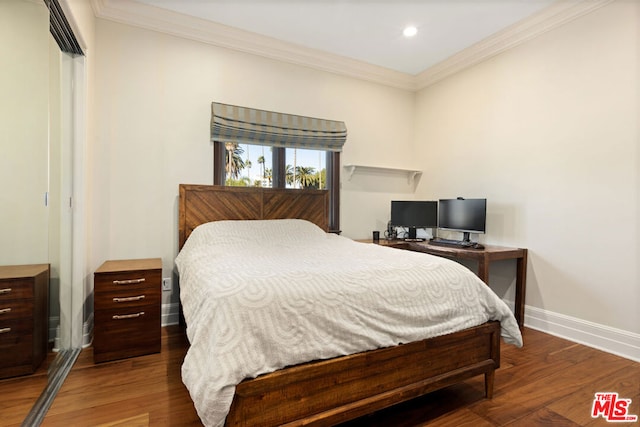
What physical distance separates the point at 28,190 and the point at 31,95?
55cm

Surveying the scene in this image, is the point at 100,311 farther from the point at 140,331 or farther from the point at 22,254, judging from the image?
the point at 22,254

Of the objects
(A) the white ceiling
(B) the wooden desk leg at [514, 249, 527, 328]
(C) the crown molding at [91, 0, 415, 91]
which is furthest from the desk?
(C) the crown molding at [91, 0, 415, 91]

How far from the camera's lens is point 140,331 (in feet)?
7.67

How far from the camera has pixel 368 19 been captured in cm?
300

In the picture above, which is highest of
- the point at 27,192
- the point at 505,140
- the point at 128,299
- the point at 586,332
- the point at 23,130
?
the point at 505,140

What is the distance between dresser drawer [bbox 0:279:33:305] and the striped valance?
6.00ft

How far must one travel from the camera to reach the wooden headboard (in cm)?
297

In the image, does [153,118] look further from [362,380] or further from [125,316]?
[362,380]

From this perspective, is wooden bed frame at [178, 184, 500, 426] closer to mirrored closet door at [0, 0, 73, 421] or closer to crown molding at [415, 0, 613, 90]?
mirrored closet door at [0, 0, 73, 421]

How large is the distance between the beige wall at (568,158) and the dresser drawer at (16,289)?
386 cm

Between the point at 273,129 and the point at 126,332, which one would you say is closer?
the point at 126,332

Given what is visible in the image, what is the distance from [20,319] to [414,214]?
355cm

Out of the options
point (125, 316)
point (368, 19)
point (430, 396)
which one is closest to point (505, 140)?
point (368, 19)

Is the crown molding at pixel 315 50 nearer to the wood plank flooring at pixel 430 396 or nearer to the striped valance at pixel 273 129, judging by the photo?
the striped valance at pixel 273 129
